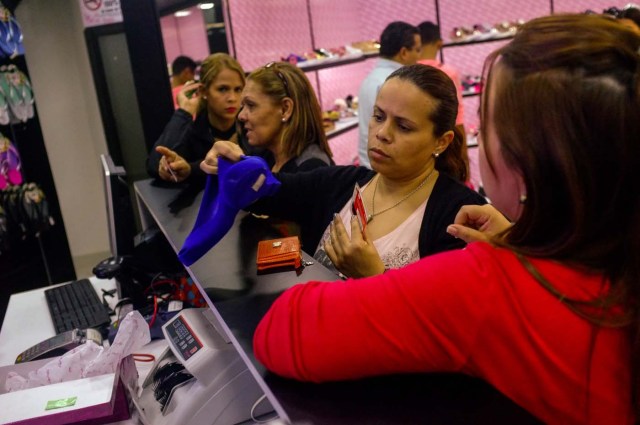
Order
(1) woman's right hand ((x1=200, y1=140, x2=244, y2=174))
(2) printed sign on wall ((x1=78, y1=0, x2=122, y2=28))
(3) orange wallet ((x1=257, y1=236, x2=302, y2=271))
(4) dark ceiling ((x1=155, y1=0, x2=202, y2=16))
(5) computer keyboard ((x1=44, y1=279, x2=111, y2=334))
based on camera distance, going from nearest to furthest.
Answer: (3) orange wallet ((x1=257, y1=236, x2=302, y2=271))
(1) woman's right hand ((x1=200, y1=140, x2=244, y2=174))
(5) computer keyboard ((x1=44, y1=279, x2=111, y2=334))
(4) dark ceiling ((x1=155, y1=0, x2=202, y2=16))
(2) printed sign on wall ((x1=78, y1=0, x2=122, y2=28))

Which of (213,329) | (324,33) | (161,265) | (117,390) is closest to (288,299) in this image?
(213,329)

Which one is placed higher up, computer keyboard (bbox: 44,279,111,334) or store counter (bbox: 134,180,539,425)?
store counter (bbox: 134,180,539,425)

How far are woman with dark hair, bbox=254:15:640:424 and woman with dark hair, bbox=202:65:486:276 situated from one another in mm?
765

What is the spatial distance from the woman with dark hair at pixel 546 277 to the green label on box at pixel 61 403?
2.66 feet

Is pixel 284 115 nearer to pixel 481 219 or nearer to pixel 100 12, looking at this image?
pixel 481 219

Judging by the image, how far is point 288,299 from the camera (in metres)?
0.85

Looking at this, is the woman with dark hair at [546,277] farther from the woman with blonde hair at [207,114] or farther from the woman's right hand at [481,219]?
the woman with blonde hair at [207,114]

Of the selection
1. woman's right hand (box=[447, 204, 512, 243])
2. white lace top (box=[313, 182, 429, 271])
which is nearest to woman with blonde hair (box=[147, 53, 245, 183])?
white lace top (box=[313, 182, 429, 271])

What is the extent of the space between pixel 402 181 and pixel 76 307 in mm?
1597

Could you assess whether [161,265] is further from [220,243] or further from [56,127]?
[56,127]

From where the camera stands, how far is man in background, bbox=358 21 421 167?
3.79 m

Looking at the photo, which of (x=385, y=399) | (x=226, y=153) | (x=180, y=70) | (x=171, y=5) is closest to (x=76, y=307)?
(x=226, y=153)

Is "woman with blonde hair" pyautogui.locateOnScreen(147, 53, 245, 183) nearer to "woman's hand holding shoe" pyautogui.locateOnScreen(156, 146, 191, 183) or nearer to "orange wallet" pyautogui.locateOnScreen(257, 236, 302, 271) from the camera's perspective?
"woman's hand holding shoe" pyautogui.locateOnScreen(156, 146, 191, 183)

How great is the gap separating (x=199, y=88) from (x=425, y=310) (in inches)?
107
